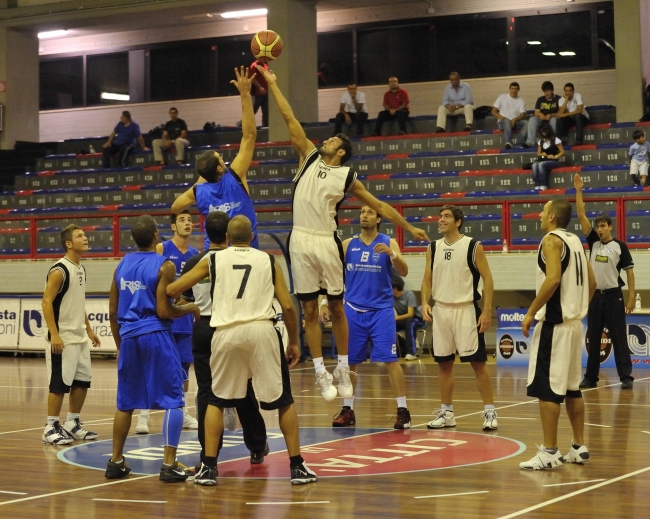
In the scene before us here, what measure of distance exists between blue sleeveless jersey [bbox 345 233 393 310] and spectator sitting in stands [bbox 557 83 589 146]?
37.6ft

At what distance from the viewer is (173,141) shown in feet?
79.3

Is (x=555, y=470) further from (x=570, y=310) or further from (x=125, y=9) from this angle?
(x=125, y=9)

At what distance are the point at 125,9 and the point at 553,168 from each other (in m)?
12.2

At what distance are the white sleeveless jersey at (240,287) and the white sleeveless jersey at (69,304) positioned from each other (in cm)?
288

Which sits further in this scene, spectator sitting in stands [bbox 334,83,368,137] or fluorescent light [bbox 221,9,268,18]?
fluorescent light [bbox 221,9,268,18]

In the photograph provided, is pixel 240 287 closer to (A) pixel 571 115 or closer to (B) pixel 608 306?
(B) pixel 608 306

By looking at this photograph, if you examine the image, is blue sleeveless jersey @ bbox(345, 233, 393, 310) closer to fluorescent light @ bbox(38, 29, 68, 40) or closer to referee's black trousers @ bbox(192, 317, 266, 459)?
referee's black trousers @ bbox(192, 317, 266, 459)

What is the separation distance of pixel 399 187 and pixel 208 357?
13702mm

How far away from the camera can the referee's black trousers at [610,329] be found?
12438 mm

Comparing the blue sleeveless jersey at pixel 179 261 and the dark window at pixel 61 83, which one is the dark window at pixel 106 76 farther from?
the blue sleeveless jersey at pixel 179 261

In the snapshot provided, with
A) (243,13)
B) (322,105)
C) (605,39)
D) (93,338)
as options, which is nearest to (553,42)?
(605,39)

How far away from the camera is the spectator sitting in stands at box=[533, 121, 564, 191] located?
18.8m

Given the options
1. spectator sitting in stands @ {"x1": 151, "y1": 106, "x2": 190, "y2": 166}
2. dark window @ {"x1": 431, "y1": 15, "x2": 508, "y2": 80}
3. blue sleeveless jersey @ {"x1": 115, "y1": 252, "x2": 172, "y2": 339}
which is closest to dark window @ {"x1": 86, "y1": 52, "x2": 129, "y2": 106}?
Result: spectator sitting in stands @ {"x1": 151, "y1": 106, "x2": 190, "y2": 166}

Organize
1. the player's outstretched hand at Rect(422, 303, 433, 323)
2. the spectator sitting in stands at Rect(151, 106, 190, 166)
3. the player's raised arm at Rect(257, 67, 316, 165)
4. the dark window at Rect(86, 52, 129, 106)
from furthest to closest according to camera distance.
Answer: the dark window at Rect(86, 52, 129, 106) → the spectator sitting in stands at Rect(151, 106, 190, 166) → the player's outstretched hand at Rect(422, 303, 433, 323) → the player's raised arm at Rect(257, 67, 316, 165)
